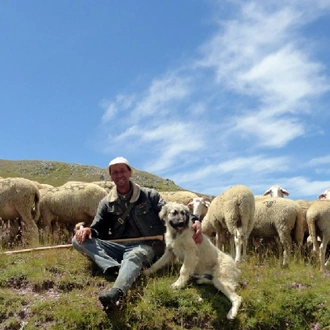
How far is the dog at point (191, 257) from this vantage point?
7.86 meters

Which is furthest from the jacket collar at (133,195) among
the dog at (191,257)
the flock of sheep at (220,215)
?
the flock of sheep at (220,215)

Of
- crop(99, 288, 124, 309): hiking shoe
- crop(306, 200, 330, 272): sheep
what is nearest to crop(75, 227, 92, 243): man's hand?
crop(99, 288, 124, 309): hiking shoe

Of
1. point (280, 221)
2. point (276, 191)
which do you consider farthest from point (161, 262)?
point (276, 191)

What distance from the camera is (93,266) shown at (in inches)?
353

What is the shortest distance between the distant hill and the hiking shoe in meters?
134

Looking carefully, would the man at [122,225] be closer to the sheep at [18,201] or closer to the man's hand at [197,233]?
the man's hand at [197,233]

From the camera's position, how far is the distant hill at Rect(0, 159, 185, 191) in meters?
148

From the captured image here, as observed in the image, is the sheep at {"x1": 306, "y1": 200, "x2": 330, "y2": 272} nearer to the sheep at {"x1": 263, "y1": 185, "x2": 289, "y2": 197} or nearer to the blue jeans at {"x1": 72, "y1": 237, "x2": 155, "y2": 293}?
the sheep at {"x1": 263, "y1": 185, "x2": 289, "y2": 197}

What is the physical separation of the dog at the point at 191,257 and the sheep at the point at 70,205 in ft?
19.8

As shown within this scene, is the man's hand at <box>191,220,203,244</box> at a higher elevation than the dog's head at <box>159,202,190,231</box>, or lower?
lower

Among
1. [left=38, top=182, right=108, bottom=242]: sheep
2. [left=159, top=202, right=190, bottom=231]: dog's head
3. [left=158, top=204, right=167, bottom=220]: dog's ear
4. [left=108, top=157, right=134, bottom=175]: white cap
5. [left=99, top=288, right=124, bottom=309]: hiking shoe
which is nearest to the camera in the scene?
[left=99, top=288, right=124, bottom=309]: hiking shoe

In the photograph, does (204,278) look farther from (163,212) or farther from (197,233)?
(163,212)

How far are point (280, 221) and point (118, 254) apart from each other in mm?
6040

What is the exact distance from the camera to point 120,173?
28.8 feet
